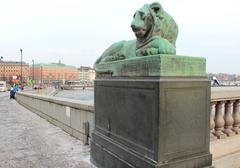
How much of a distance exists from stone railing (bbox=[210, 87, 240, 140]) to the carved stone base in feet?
3.32

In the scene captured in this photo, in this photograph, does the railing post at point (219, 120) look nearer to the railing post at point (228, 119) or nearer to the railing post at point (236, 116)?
the railing post at point (228, 119)

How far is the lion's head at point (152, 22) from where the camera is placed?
364cm

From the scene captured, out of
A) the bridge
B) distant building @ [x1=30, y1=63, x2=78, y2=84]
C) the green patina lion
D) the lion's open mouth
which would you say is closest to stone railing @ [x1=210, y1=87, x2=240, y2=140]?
the bridge

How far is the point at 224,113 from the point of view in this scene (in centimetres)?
486

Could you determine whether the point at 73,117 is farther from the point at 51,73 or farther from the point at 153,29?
the point at 51,73

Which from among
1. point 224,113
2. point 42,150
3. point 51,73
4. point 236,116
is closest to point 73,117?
point 42,150

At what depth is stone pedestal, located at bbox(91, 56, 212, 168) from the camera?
3139 millimetres

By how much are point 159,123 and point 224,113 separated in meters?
2.23

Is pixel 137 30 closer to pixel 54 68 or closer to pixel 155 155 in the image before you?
pixel 155 155

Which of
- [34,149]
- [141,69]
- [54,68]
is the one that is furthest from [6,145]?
[54,68]

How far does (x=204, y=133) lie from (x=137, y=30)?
1605mm

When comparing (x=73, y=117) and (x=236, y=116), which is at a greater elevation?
(x=236, y=116)

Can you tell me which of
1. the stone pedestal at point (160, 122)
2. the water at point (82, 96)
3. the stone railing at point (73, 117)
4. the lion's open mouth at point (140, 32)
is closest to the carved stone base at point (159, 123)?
the stone pedestal at point (160, 122)

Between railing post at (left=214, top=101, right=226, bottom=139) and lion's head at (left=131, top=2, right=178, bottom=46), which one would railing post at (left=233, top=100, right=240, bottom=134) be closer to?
railing post at (left=214, top=101, right=226, bottom=139)
